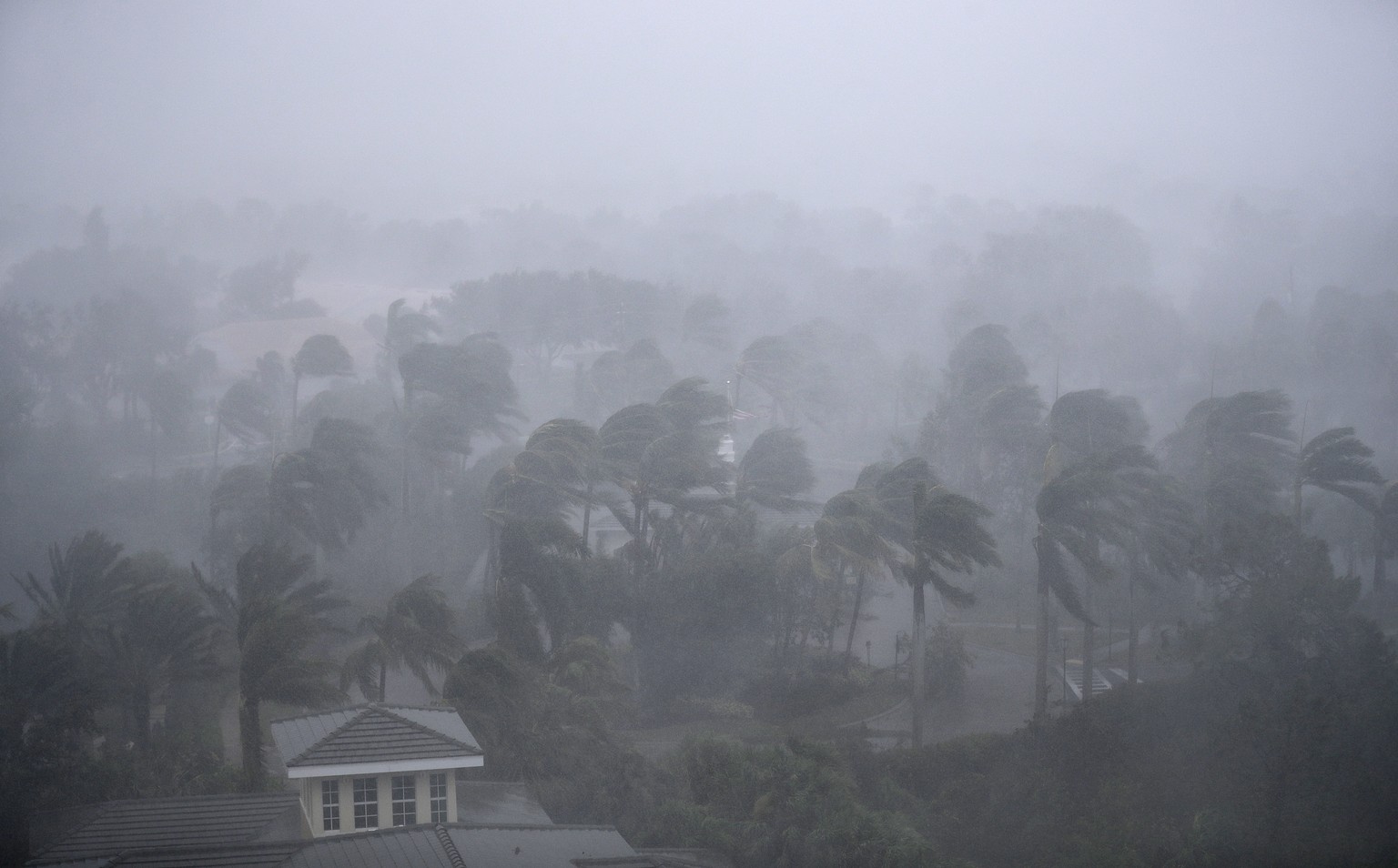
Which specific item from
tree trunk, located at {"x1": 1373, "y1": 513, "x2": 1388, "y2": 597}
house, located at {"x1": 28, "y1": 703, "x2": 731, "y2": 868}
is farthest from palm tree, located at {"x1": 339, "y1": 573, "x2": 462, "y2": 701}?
tree trunk, located at {"x1": 1373, "y1": 513, "x2": 1388, "y2": 597}

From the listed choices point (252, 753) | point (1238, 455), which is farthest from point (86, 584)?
point (1238, 455)

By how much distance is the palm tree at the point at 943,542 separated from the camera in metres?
15.3

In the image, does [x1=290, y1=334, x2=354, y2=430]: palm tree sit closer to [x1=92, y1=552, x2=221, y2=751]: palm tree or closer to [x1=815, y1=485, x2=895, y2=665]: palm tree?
[x1=92, y1=552, x2=221, y2=751]: palm tree

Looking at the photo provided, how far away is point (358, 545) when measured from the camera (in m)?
27.5

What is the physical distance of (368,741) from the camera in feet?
30.1

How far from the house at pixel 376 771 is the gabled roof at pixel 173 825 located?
52cm

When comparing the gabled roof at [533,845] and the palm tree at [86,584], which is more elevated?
the palm tree at [86,584]

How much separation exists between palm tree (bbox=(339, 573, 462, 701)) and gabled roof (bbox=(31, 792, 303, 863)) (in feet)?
13.3

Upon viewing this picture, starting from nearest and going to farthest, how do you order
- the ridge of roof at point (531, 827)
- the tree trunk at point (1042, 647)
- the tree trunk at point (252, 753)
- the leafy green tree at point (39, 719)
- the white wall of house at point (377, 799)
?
the ridge of roof at point (531, 827), the white wall of house at point (377, 799), the leafy green tree at point (39, 719), the tree trunk at point (252, 753), the tree trunk at point (1042, 647)

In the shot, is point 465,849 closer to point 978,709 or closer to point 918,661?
point 918,661

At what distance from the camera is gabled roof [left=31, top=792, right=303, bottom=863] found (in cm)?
884

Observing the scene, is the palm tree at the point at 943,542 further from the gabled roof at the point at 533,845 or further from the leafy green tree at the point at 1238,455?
the gabled roof at the point at 533,845

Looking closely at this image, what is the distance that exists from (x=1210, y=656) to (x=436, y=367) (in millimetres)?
20866

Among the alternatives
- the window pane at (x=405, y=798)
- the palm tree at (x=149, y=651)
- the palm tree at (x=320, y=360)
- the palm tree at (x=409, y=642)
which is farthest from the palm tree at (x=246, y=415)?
the window pane at (x=405, y=798)
